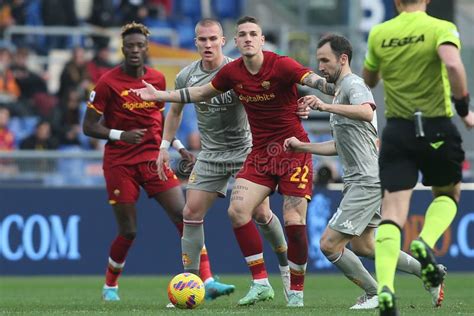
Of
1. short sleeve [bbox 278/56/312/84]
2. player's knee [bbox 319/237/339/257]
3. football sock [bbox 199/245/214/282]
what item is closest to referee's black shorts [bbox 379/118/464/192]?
player's knee [bbox 319/237/339/257]

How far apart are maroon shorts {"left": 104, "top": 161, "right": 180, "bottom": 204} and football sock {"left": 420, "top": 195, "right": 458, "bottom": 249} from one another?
4643 millimetres

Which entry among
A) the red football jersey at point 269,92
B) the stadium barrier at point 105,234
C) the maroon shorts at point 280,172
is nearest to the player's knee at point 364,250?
the maroon shorts at point 280,172

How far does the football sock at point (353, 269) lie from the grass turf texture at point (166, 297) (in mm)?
297

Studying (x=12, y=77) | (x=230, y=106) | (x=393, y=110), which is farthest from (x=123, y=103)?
(x=12, y=77)

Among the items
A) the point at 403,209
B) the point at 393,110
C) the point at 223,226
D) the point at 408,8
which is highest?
the point at 408,8

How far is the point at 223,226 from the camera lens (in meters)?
17.2

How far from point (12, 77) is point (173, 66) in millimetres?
A: 2925

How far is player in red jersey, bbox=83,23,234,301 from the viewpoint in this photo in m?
12.1

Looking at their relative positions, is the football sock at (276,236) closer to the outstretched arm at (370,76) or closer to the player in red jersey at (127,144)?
the player in red jersey at (127,144)

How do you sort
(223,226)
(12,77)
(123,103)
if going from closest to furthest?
(123,103) → (223,226) → (12,77)

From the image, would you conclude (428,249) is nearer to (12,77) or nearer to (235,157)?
(235,157)

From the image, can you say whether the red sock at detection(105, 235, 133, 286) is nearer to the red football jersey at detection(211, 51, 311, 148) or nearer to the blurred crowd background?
the red football jersey at detection(211, 51, 311, 148)

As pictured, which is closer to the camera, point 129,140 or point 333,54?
point 333,54

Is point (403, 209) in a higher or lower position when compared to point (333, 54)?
lower
